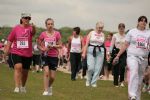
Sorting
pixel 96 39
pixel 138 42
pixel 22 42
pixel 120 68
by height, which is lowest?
pixel 120 68

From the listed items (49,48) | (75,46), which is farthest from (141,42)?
(75,46)

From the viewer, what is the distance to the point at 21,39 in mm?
15852

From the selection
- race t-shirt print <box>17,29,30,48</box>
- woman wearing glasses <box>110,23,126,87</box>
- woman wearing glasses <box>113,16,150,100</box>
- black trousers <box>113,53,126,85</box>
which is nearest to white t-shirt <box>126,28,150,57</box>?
woman wearing glasses <box>113,16,150,100</box>

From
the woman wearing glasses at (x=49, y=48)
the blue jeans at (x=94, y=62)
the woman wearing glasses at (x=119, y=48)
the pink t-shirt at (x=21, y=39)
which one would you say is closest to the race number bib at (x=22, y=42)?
the pink t-shirt at (x=21, y=39)

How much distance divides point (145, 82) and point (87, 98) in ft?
9.19

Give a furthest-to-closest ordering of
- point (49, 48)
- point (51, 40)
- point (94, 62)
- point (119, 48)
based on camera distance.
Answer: point (119, 48) < point (94, 62) < point (51, 40) < point (49, 48)

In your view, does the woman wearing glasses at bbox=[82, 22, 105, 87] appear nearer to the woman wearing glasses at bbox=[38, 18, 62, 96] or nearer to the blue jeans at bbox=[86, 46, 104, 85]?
the blue jeans at bbox=[86, 46, 104, 85]

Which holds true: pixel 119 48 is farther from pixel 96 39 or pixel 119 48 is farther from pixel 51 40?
pixel 51 40

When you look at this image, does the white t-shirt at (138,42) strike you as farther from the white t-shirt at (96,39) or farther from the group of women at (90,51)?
the white t-shirt at (96,39)

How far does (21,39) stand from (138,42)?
3415 millimetres

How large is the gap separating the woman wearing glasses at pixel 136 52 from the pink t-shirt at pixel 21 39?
9.83ft

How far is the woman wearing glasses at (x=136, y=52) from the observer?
14.0m

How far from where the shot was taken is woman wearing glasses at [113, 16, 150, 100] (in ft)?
45.8

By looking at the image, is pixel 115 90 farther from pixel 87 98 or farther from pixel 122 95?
pixel 87 98
